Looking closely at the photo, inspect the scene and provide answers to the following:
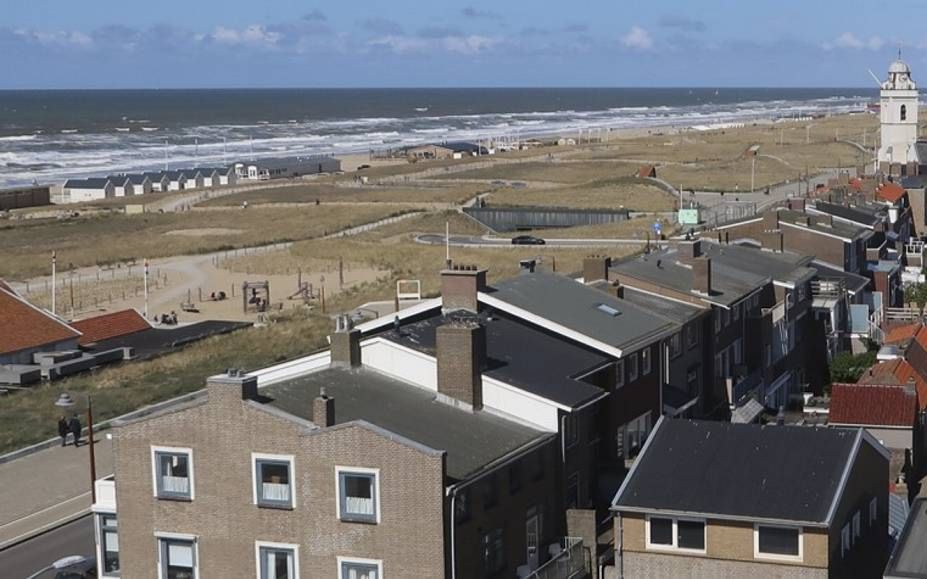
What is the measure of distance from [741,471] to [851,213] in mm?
44188

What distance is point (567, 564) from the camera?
27.4 meters

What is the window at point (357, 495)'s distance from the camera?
2500 centimetres

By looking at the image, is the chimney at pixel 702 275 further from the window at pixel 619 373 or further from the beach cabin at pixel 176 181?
the beach cabin at pixel 176 181

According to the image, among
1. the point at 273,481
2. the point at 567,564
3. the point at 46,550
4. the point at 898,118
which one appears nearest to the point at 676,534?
the point at 567,564

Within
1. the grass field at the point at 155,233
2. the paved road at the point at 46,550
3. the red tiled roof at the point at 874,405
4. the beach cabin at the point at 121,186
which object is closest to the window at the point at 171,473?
the paved road at the point at 46,550

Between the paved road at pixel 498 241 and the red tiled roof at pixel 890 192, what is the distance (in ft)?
54.0

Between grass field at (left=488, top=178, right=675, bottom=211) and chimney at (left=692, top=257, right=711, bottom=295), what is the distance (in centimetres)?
8299

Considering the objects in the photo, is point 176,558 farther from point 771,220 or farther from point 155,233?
point 155,233

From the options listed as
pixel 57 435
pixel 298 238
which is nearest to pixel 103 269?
pixel 298 238

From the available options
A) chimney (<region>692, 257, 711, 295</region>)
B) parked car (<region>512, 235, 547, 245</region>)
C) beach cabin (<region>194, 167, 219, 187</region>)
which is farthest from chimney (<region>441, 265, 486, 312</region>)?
beach cabin (<region>194, 167, 219, 187</region>)

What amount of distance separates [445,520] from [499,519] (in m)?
2.05

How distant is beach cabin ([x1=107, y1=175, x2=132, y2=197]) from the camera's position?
16325cm

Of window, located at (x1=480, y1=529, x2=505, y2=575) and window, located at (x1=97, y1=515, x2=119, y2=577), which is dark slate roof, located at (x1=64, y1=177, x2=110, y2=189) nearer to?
window, located at (x1=97, y1=515, x2=119, y2=577)

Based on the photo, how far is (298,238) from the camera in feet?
376
